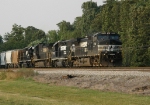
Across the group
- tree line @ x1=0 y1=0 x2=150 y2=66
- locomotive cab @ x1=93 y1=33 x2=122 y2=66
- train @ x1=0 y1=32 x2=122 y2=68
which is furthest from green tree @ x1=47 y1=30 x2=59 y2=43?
locomotive cab @ x1=93 y1=33 x2=122 y2=66

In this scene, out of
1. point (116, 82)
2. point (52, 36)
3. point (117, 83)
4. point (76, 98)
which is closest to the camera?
point (76, 98)

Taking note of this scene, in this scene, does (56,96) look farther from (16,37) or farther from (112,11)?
(16,37)

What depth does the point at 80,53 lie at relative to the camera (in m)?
32.7

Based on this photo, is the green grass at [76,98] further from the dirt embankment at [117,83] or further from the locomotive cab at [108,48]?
the locomotive cab at [108,48]

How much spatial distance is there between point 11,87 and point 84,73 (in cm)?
530

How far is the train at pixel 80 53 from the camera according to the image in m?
29.2

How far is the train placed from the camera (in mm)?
29203

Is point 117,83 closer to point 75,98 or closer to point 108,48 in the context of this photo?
point 75,98

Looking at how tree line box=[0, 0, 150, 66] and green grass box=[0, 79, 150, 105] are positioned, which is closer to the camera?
green grass box=[0, 79, 150, 105]

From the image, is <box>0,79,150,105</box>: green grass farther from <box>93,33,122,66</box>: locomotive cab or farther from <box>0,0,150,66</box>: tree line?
<box>0,0,150,66</box>: tree line

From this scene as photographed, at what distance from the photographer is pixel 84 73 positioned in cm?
2434

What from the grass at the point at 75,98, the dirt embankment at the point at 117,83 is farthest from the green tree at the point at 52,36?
the grass at the point at 75,98

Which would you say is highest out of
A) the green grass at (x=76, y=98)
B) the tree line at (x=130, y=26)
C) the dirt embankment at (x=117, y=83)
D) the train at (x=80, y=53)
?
the tree line at (x=130, y=26)

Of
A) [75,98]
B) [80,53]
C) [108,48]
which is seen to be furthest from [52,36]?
[75,98]
